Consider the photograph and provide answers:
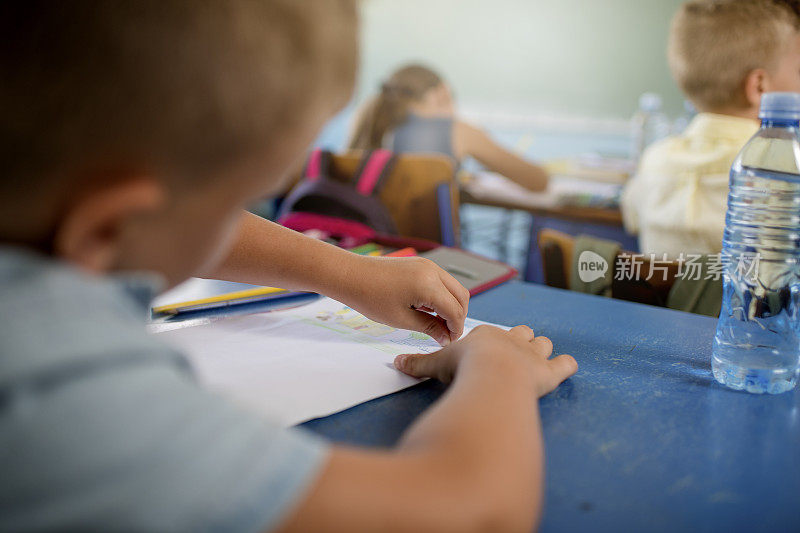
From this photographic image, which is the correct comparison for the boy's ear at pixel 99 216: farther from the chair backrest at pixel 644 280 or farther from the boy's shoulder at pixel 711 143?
the boy's shoulder at pixel 711 143

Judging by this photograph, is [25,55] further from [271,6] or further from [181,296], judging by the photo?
[181,296]

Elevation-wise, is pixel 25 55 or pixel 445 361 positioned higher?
pixel 25 55

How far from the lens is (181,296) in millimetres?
903

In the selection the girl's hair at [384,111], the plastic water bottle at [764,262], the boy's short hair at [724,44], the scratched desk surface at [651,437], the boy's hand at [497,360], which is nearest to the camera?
the scratched desk surface at [651,437]

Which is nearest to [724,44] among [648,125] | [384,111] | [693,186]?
[693,186]

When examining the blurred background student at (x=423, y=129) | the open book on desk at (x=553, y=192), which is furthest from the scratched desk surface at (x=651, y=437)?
the blurred background student at (x=423, y=129)

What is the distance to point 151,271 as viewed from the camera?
0.37 m

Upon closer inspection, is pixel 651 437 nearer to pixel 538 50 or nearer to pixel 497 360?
pixel 497 360

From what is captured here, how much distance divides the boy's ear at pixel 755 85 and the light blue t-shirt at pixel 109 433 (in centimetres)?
168

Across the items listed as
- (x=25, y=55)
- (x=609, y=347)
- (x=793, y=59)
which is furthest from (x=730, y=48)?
(x=25, y=55)

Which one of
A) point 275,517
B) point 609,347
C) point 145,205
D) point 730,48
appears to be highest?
point 730,48

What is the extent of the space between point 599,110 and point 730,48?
261 centimetres

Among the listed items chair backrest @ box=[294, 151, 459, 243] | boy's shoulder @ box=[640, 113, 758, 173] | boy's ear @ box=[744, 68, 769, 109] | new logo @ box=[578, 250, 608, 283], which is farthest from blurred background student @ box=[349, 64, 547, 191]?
new logo @ box=[578, 250, 608, 283]

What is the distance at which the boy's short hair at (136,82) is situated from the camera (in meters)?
0.31
